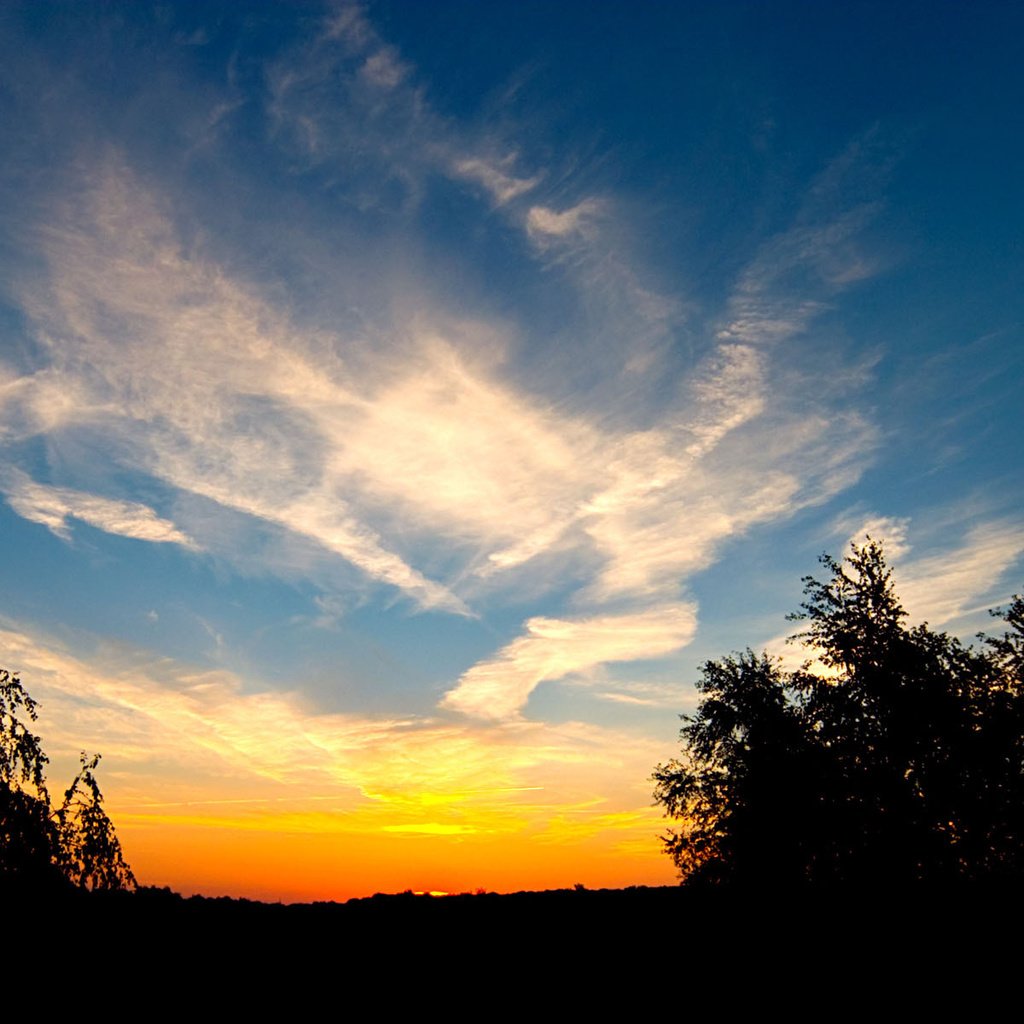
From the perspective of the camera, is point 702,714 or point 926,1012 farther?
point 702,714

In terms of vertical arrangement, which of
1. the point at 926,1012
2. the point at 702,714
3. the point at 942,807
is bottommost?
the point at 926,1012

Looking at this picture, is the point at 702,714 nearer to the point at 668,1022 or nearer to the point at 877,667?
the point at 877,667

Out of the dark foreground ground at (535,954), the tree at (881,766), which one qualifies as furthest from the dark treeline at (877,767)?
the dark foreground ground at (535,954)

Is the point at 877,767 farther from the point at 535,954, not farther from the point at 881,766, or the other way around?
the point at 535,954

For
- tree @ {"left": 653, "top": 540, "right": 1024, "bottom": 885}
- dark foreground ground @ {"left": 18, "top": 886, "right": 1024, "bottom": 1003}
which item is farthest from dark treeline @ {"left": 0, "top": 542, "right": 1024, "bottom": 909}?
dark foreground ground @ {"left": 18, "top": 886, "right": 1024, "bottom": 1003}

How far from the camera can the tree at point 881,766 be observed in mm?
25672

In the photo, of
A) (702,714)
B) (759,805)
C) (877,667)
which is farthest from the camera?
(702,714)

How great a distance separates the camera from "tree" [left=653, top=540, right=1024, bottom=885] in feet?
84.2

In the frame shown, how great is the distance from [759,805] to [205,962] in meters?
30.7

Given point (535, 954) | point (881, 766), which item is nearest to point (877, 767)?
point (881, 766)

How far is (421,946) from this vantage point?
8.50 metres

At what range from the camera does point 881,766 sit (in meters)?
27.5

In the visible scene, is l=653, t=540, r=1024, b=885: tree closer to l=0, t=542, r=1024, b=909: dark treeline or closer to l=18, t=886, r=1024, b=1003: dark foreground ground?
l=0, t=542, r=1024, b=909: dark treeline

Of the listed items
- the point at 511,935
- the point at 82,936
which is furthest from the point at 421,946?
the point at 82,936
